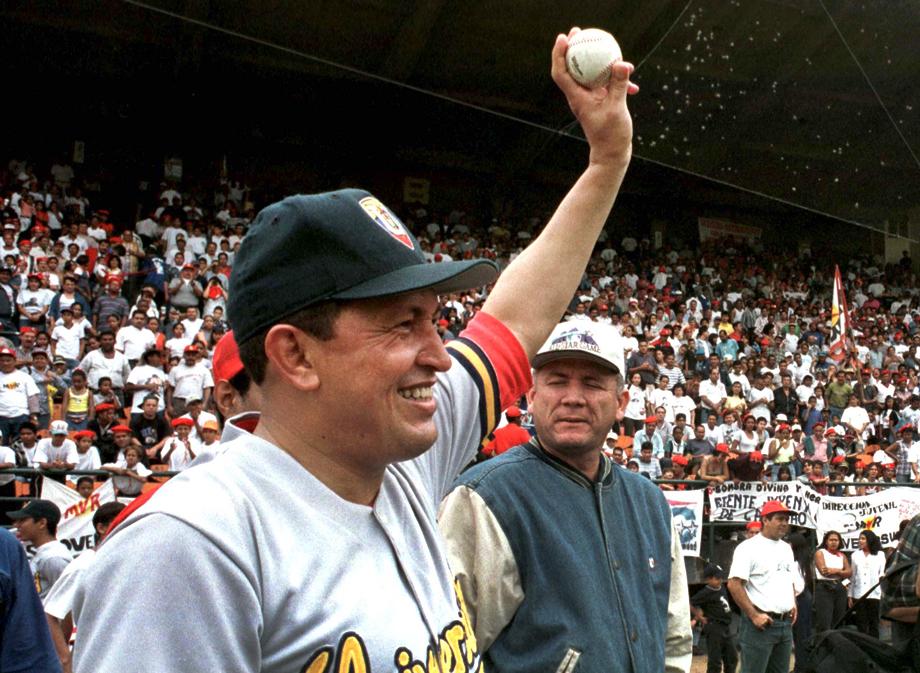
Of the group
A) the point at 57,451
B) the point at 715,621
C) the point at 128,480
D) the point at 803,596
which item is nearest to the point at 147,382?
the point at 57,451

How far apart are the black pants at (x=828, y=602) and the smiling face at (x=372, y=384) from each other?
932 cm

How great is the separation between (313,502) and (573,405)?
4.38 ft

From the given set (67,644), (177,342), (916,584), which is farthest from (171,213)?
(916,584)

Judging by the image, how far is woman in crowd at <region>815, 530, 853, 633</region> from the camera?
959cm

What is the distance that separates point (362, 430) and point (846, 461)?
45.3 feet

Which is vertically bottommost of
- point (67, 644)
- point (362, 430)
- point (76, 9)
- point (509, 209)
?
point (67, 644)

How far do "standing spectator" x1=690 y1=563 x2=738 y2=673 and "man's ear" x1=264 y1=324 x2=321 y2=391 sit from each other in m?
8.07

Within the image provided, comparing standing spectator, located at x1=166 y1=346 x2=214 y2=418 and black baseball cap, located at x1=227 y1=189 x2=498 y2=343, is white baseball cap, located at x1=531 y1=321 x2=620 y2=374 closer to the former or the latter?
black baseball cap, located at x1=227 y1=189 x2=498 y2=343

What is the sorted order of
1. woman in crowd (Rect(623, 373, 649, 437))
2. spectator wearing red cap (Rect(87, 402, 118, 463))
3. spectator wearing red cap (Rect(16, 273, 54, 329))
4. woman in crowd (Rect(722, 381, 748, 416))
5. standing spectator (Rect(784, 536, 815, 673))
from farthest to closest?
woman in crowd (Rect(722, 381, 748, 416)) → woman in crowd (Rect(623, 373, 649, 437)) → spectator wearing red cap (Rect(16, 273, 54, 329)) → spectator wearing red cap (Rect(87, 402, 118, 463)) → standing spectator (Rect(784, 536, 815, 673))

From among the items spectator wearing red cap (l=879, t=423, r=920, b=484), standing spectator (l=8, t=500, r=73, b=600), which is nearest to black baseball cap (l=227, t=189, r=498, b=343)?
standing spectator (l=8, t=500, r=73, b=600)

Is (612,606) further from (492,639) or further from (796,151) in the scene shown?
(796,151)

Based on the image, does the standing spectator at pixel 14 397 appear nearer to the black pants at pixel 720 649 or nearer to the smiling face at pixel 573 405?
the black pants at pixel 720 649

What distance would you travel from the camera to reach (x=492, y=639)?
213 cm

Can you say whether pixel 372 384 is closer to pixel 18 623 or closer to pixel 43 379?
pixel 18 623
